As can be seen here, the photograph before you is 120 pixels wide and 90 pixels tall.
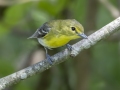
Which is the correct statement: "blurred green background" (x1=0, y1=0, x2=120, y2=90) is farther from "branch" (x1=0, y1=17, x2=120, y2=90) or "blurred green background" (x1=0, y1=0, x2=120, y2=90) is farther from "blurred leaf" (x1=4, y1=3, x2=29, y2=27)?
"branch" (x1=0, y1=17, x2=120, y2=90)

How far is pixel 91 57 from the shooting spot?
5.36m

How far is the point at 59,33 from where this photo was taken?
4270mm

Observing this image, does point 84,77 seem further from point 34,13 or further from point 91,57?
point 34,13

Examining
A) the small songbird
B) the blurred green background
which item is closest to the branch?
the small songbird

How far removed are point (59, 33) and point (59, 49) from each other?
137 centimetres

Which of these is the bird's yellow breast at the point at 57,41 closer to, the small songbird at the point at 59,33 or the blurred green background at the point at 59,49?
the small songbird at the point at 59,33

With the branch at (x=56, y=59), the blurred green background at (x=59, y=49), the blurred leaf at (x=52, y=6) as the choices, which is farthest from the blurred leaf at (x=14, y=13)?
the branch at (x=56, y=59)

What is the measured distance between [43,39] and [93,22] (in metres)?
1.20

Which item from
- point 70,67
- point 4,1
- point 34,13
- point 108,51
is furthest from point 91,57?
point 4,1

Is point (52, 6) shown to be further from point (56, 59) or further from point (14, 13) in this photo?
point (56, 59)

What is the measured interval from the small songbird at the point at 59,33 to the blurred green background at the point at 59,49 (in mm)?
587

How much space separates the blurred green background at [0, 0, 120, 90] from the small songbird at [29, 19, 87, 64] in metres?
0.59

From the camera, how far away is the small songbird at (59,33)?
406 centimetres

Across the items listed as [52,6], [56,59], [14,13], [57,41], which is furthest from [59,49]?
[56,59]
